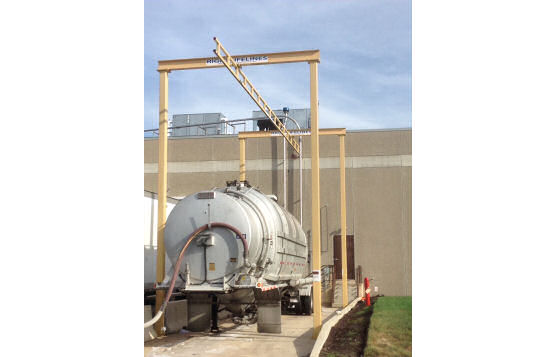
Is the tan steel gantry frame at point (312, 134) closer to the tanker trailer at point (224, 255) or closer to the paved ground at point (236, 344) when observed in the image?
the paved ground at point (236, 344)

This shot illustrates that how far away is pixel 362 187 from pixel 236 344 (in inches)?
526

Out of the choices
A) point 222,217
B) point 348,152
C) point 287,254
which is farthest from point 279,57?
point 348,152

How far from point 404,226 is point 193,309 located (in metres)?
12.9

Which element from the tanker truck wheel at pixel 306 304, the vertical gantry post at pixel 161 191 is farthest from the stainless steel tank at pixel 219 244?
the tanker truck wheel at pixel 306 304

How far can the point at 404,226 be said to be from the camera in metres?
23.2

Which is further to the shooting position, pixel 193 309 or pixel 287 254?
pixel 287 254

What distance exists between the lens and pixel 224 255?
11242mm

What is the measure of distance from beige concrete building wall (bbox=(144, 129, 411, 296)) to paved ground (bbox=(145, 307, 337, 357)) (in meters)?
9.97

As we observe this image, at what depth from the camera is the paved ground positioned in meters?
10.4

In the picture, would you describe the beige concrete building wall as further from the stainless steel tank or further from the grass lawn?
the stainless steel tank

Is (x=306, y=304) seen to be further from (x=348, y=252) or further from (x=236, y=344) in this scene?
(x=236, y=344)

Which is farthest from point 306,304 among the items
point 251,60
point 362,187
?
point 251,60

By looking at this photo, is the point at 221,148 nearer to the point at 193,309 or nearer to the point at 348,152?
the point at 348,152

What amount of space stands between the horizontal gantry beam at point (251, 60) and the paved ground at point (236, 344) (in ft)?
19.3
